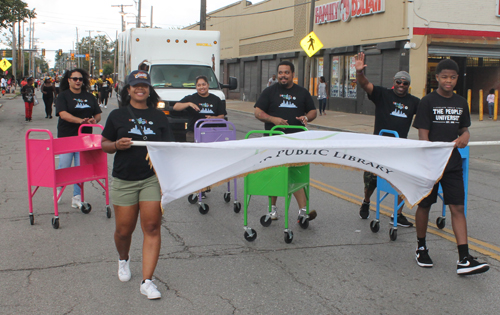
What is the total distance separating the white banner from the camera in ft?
15.0

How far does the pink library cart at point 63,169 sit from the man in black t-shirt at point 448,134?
3873 mm

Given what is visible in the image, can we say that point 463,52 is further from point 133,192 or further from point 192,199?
point 133,192

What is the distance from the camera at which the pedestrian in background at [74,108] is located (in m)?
6.94

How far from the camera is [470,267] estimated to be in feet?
15.1

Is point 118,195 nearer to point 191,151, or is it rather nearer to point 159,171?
point 159,171

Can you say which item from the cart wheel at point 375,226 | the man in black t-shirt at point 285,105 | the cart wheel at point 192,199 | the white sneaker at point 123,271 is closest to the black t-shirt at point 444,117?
the cart wheel at point 375,226

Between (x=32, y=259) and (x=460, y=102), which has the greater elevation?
(x=460, y=102)

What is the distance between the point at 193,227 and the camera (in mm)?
6355

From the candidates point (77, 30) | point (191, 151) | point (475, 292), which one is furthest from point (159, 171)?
point (77, 30)

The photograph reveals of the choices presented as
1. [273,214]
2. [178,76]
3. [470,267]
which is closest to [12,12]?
[178,76]

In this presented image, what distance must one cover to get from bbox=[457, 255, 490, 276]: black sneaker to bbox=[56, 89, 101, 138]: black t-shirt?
203 inches

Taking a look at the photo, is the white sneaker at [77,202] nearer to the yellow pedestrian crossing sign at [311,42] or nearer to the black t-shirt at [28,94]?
the black t-shirt at [28,94]

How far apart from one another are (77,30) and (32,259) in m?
135

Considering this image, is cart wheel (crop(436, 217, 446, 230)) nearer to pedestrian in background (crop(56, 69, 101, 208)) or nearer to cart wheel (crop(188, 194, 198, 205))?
cart wheel (crop(188, 194, 198, 205))
